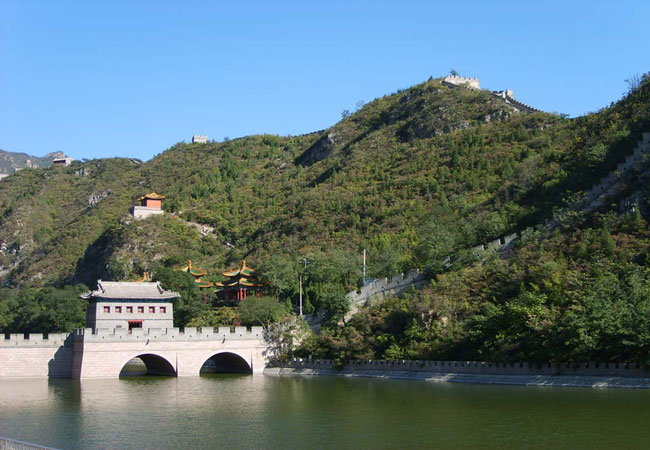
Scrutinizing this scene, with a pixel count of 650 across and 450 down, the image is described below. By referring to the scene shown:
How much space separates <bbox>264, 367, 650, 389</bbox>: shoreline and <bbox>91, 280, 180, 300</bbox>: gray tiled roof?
989 cm

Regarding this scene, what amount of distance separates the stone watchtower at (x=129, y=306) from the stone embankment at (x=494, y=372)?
929cm

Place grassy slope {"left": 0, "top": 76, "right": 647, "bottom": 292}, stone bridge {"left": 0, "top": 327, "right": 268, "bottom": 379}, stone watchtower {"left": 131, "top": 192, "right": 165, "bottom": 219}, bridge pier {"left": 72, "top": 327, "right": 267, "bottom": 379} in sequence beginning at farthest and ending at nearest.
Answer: stone watchtower {"left": 131, "top": 192, "right": 165, "bottom": 219} → grassy slope {"left": 0, "top": 76, "right": 647, "bottom": 292} → bridge pier {"left": 72, "top": 327, "right": 267, "bottom": 379} → stone bridge {"left": 0, "top": 327, "right": 268, "bottom": 379}

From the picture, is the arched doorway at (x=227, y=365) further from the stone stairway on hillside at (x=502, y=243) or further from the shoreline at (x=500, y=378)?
the stone stairway on hillside at (x=502, y=243)

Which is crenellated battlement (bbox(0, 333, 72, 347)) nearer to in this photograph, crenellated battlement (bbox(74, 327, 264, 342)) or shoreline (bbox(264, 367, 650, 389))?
crenellated battlement (bbox(74, 327, 264, 342))

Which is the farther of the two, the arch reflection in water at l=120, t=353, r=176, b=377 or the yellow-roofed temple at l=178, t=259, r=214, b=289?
the yellow-roofed temple at l=178, t=259, r=214, b=289

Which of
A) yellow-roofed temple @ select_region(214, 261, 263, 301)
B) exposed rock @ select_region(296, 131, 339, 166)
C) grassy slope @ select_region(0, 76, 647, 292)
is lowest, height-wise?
yellow-roofed temple @ select_region(214, 261, 263, 301)

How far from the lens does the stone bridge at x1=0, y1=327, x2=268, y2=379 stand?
1758 inches

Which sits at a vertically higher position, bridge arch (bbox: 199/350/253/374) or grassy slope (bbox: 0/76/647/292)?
grassy slope (bbox: 0/76/647/292)

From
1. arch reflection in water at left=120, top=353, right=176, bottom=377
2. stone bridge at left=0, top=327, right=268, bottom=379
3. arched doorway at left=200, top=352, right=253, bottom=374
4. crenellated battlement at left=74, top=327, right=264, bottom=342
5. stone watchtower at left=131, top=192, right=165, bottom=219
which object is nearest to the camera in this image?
stone bridge at left=0, top=327, right=268, bottom=379

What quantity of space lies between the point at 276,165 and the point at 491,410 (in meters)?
88.4

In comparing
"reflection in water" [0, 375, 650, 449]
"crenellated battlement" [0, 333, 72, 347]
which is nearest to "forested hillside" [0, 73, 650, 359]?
"reflection in water" [0, 375, 650, 449]

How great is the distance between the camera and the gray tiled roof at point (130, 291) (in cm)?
4906

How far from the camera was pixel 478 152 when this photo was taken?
252 ft

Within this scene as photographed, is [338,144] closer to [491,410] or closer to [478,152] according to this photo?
[478,152]
